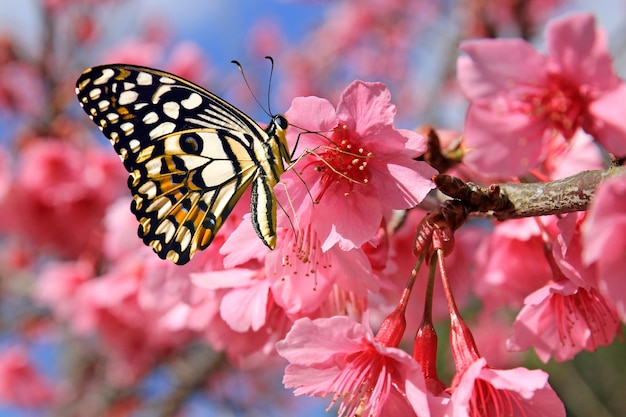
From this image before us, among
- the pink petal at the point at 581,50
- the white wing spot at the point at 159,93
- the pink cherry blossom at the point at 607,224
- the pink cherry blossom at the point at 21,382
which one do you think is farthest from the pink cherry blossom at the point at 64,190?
the pink cherry blossom at the point at 607,224

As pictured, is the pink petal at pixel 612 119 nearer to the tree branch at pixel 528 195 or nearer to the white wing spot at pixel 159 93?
the tree branch at pixel 528 195

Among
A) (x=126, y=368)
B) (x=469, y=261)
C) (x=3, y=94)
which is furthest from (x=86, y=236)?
(x=3, y=94)

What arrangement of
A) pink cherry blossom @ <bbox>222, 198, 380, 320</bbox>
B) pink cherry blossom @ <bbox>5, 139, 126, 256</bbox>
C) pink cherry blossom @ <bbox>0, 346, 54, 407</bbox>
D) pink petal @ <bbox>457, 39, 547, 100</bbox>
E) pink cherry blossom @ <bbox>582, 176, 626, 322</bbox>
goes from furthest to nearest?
pink cherry blossom @ <bbox>0, 346, 54, 407</bbox> → pink cherry blossom @ <bbox>5, 139, 126, 256</bbox> → pink cherry blossom @ <bbox>222, 198, 380, 320</bbox> → pink petal @ <bbox>457, 39, 547, 100</bbox> → pink cherry blossom @ <bbox>582, 176, 626, 322</bbox>

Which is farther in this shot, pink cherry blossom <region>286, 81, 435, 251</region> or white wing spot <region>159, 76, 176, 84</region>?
white wing spot <region>159, 76, 176, 84</region>

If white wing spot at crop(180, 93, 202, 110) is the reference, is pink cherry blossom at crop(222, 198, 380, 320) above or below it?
below

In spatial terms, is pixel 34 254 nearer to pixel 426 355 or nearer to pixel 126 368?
pixel 126 368

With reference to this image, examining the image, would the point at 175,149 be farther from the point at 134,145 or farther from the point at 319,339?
the point at 319,339

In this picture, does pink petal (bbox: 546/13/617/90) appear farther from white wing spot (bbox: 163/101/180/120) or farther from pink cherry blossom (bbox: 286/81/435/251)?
white wing spot (bbox: 163/101/180/120)

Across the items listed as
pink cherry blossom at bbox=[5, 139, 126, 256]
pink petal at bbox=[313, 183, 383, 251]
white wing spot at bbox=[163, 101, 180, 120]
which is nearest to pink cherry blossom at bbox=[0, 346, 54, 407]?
pink cherry blossom at bbox=[5, 139, 126, 256]
